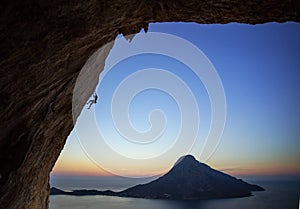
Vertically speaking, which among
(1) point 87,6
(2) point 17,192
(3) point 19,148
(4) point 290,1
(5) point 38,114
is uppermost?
(4) point 290,1

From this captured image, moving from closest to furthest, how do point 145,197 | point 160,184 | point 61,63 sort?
→ point 61,63 < point 145,197 < point 160,184

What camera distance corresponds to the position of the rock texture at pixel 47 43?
156 inches

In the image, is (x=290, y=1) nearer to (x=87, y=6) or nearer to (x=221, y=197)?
(x=87, y=6)

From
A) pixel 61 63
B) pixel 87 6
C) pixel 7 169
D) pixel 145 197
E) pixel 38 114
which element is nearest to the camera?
pixel 87 6

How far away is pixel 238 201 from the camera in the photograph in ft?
111

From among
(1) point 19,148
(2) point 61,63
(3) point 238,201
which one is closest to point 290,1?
(2) point 61,63

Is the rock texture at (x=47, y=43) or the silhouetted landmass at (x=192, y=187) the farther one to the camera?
the silhouetted landmass at (x=192, y=187)

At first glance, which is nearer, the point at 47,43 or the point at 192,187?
the point at 47,43

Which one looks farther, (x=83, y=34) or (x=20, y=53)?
(x=83, y=34)

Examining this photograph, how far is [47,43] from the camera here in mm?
4469

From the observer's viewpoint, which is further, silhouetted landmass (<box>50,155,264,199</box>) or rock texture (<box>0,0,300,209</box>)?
silhouetted landmass (<box>50,155,264,199</box>)

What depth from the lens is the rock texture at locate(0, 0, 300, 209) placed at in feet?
13.0

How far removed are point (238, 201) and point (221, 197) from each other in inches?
89.5

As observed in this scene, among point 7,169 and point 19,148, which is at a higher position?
point 19,148
